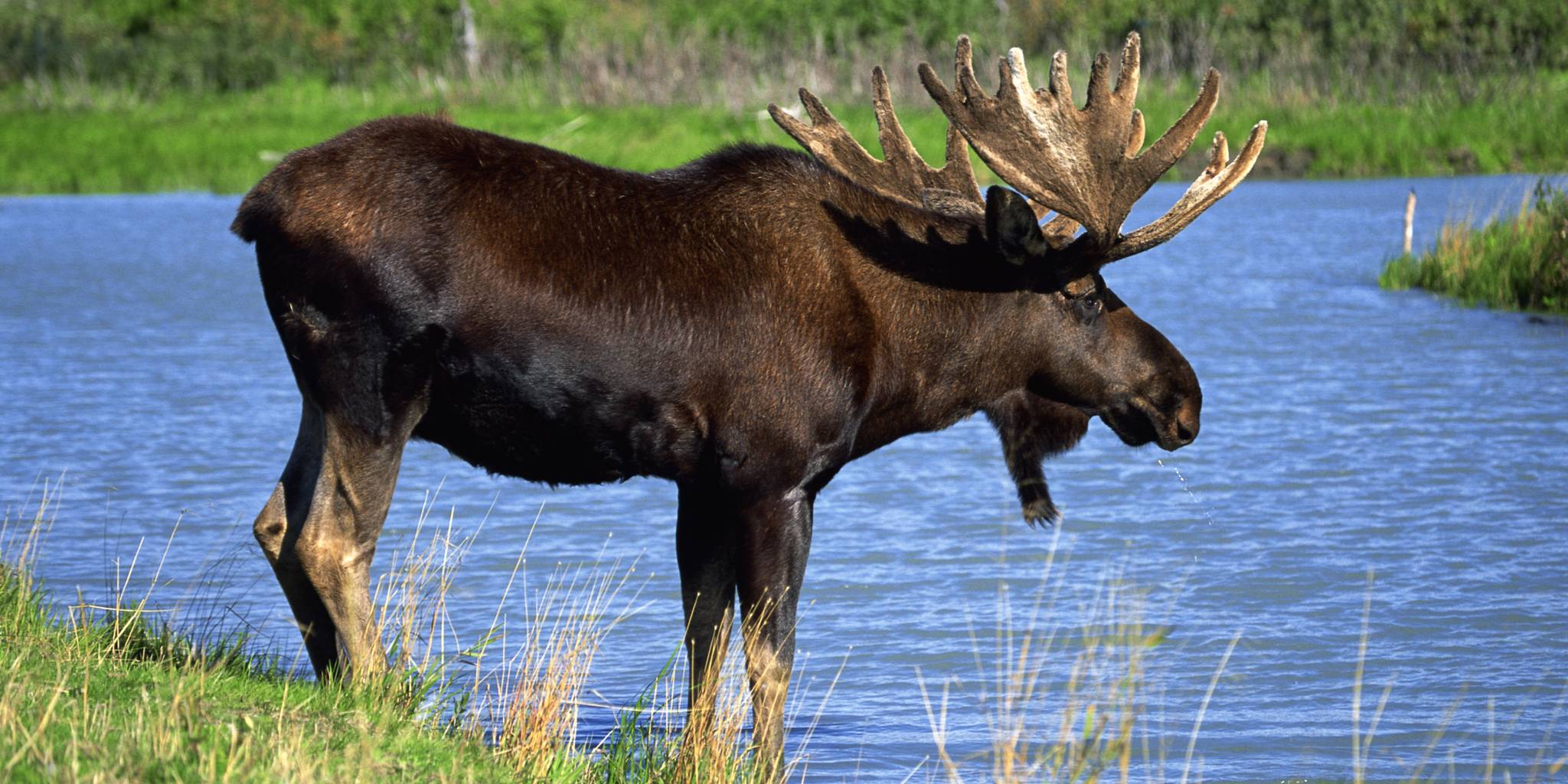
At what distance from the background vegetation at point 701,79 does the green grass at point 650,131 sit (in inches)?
2.6

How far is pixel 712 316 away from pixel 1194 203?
1.79 metres

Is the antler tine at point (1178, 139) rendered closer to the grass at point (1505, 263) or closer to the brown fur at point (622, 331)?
the brown fur at point (622, 331)

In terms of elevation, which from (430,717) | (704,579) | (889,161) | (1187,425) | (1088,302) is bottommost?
(430,717)

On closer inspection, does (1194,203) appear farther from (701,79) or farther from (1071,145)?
(701,79)

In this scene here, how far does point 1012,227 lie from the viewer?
236 inches

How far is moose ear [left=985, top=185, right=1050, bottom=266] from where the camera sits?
19.4ft

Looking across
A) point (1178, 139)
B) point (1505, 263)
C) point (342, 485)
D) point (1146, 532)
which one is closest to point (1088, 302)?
point (1178, 139)

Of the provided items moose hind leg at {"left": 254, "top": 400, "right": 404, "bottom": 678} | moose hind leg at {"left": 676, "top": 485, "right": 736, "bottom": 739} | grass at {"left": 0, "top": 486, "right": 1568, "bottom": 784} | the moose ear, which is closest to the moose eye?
the moose ear

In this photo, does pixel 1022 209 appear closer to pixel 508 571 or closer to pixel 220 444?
pixel 508 571

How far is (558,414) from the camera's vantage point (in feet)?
18.3

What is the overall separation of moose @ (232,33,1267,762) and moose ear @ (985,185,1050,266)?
1 centimetres

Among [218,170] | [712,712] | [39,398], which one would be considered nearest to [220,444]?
[39,398]

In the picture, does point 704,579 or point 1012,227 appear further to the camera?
A: point 704,579

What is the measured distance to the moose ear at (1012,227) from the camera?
590 centimetres
